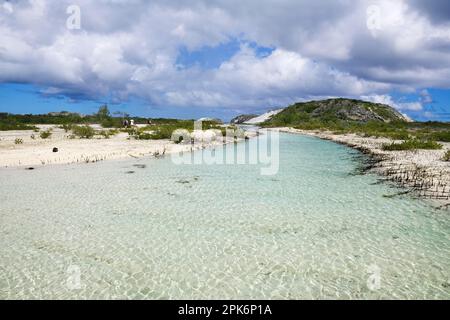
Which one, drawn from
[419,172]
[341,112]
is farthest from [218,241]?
[341,112]

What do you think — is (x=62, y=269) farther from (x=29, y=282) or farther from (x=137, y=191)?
(x=137, y=191)

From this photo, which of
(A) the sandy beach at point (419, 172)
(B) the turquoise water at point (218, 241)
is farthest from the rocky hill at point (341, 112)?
(B) the turquoise water at point (218, 241)

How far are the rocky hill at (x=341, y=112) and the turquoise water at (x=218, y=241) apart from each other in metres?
138

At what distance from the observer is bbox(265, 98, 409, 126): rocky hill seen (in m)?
160

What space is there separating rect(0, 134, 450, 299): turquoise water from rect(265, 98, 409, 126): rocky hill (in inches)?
5415

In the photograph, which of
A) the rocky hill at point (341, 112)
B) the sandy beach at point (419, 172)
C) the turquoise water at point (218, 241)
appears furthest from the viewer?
the rocky hill at point (341, 112)

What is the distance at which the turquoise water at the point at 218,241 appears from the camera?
24.7ft

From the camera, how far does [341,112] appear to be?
17125cm

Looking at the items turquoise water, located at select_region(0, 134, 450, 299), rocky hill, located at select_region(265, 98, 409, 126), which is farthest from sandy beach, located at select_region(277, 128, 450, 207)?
rocky hill, located at select_region(265, 98, 409, 126)

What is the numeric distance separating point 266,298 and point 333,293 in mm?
1487

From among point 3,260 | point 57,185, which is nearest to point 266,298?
point 3,260

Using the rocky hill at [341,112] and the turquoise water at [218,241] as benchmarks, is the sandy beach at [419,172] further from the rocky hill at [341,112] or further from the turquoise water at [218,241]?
the rocky hill at [341,112]

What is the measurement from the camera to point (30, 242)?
1002 centimetres

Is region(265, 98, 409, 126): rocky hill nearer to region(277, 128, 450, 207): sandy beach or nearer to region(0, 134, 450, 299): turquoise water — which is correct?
region(277, 128, 450, 207): sandy beach
